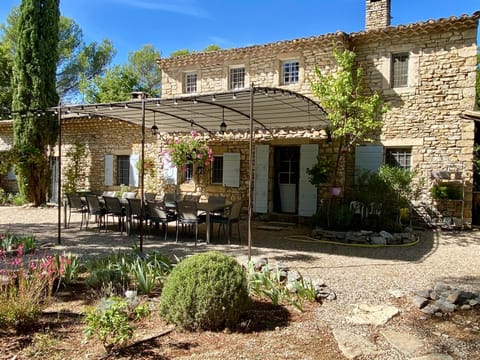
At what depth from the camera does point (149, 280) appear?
12.8ft

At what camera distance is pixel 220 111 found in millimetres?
8117

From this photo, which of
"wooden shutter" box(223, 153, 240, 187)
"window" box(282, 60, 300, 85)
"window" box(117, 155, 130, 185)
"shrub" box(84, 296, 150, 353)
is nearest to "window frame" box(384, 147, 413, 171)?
"window" box(282, 60, 300, 85)

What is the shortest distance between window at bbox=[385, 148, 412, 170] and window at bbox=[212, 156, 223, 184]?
4787 mm

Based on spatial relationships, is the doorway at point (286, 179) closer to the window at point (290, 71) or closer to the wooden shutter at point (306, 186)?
the wooden shutter at point (306, 186)

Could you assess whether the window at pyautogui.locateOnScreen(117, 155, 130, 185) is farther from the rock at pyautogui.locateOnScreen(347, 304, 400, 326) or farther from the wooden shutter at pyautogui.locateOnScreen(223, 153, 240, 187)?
the rock at pyautogui.locateOnScreen(347, 304, 400, 326)

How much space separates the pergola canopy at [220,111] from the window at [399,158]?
5.98 feet

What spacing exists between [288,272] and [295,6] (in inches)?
364

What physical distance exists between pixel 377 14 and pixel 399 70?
203 centimetres

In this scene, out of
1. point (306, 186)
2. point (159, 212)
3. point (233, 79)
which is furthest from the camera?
point (233, 79)

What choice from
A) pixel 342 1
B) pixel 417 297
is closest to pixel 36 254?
pixel 417 297

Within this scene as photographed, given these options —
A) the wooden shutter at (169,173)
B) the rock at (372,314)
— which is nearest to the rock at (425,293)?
the rock at (372,314)

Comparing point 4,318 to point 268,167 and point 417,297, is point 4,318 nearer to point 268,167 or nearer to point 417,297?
point 417,297

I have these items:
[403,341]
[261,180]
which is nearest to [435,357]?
[403,341]

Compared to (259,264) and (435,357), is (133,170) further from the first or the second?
(435,357)
